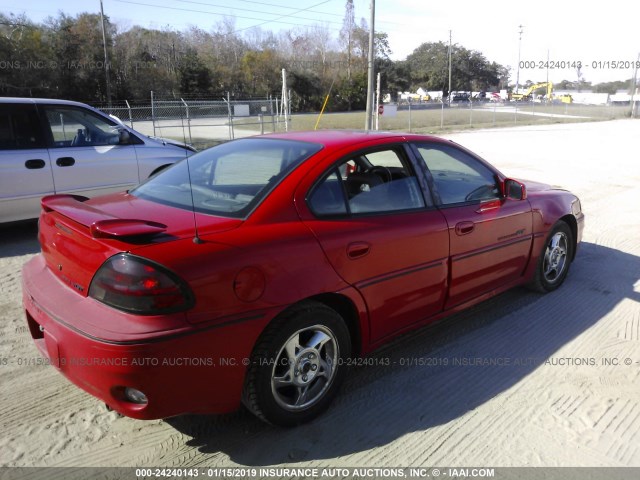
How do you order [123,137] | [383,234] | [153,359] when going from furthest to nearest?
[123,137] → [383,234] → [153,359]

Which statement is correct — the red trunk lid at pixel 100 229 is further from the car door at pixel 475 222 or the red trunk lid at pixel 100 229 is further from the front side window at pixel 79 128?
the front side window at pixel 79 128

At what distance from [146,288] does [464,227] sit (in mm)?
2251

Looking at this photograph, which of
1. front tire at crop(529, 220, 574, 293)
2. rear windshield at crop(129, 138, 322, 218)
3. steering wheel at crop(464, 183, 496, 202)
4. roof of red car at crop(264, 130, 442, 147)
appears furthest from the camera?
front tire at crop(529, 220, 574, 293)

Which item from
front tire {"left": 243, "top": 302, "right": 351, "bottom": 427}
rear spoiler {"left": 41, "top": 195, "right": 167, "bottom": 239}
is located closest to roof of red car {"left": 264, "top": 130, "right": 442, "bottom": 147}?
front tire {"left": 243, "top": 302, "right": 351, "bottom": 427}

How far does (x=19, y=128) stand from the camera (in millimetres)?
6238

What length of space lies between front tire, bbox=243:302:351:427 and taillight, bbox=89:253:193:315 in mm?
509

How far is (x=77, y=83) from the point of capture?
128ft

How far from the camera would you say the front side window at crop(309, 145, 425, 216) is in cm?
304

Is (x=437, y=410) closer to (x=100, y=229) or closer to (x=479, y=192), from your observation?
(x=479, y=192)

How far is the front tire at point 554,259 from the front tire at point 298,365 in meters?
2.51

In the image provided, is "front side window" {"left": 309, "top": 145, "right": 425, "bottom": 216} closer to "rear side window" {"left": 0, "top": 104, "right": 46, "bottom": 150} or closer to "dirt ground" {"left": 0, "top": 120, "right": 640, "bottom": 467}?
"dirt ground" {"left": 0, "top": 120, "right": 640, "bottom": 467}

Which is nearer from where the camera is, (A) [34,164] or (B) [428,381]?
(B) [428,381]

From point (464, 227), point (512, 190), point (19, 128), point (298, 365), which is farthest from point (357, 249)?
point (19, 128)

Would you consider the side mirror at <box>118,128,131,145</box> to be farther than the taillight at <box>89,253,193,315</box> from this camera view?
Yes
